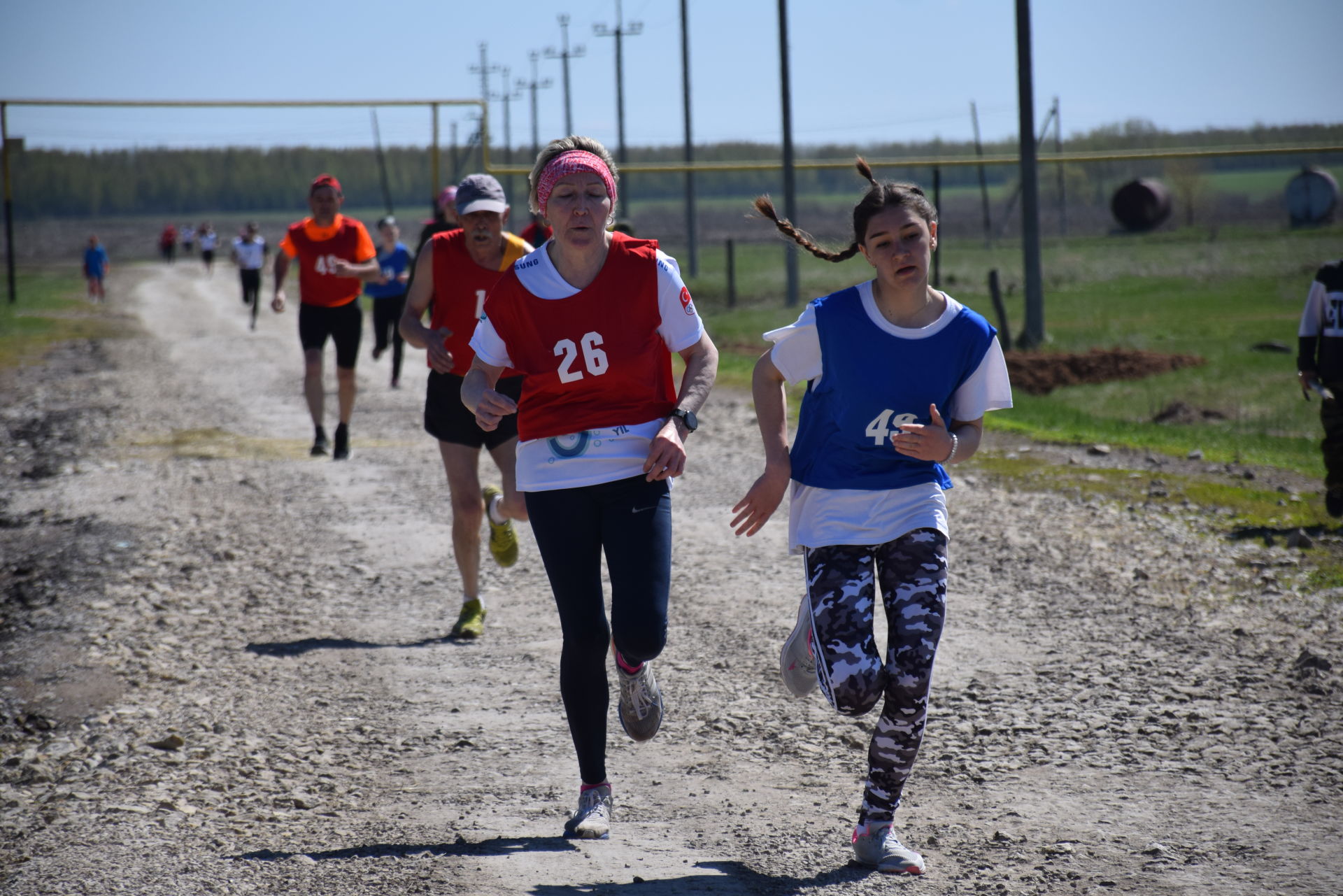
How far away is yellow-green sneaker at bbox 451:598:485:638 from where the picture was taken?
6367 millimetres

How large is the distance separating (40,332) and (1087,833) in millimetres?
27502

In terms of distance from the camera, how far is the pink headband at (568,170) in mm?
3881

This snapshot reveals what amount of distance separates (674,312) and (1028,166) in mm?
15875

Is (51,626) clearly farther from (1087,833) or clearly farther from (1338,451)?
(1338,451)

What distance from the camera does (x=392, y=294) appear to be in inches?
631

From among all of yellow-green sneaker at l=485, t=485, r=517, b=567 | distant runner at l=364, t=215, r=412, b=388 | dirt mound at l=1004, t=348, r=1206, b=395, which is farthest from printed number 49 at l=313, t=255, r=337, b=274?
dirt mound at l=1004, t=348, r=1206, b=395

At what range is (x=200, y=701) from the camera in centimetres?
552

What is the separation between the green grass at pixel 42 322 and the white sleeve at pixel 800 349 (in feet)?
65.2

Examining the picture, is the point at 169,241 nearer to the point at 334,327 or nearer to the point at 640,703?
the point at 334,327

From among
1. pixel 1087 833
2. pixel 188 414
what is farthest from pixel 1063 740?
pixel 188 414

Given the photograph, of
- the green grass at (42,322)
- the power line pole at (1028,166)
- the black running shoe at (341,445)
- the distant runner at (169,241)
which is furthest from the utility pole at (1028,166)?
the distant runner at (169,241)

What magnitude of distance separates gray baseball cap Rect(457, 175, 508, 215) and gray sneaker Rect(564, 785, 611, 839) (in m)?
2.99

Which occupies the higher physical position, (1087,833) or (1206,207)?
(1206,207)

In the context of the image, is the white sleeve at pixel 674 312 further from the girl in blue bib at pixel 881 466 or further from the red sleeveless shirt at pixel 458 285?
the red sleeveless shirt at pixel 458 285
